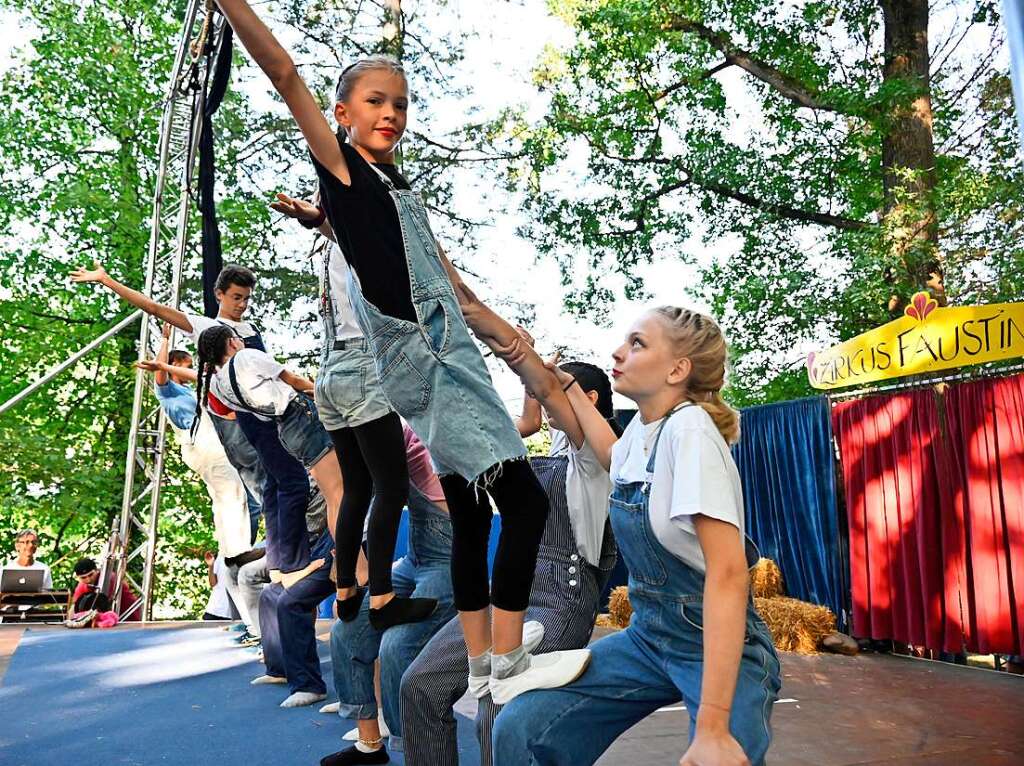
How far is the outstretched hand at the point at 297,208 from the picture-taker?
2.30 metres

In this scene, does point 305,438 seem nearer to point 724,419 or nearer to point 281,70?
point 281,70

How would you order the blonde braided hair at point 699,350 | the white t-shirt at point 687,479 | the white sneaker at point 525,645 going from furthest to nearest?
the white sneaker at point 525,645 → the blonde braided hair at point 699,350 → the white t-shirt at point 687,479

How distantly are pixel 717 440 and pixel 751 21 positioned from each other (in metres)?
11.3

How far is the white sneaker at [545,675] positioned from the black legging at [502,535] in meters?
0.13

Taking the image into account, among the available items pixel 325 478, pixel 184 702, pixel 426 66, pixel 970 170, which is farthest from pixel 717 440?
pixel 426 66

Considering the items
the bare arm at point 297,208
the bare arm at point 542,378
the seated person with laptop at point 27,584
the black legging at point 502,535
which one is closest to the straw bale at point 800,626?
the bare arm at point 542,378

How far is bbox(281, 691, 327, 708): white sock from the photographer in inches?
159

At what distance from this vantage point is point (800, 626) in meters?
6.98

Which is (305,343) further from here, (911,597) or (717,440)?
(717,440)

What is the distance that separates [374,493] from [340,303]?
66cm

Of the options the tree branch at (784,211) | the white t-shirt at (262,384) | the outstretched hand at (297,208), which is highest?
the tree branch at (784,211)

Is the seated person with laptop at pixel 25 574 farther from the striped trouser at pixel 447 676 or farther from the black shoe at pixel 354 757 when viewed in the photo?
the striped trouser at pixel 447 676

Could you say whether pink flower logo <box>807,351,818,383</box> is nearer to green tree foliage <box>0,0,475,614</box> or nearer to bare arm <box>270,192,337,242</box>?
bare arm <box>270,192,337,242</box>

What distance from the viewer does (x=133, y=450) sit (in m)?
8.03
